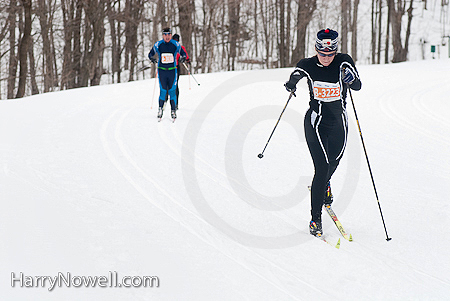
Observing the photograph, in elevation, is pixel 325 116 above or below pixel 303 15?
below

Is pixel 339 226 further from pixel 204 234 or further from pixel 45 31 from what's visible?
pixel 45 31

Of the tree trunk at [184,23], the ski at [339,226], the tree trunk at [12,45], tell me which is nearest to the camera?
the ski at [339,226]

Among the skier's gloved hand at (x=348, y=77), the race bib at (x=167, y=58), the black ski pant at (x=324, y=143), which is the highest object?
the race bib at (x=167, y=58)

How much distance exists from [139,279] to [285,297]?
1111 millimetres

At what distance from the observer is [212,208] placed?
532 centimetres

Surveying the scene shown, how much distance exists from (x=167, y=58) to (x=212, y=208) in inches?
231

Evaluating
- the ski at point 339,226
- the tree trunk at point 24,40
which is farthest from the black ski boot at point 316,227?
the tree trunk at point 24,40

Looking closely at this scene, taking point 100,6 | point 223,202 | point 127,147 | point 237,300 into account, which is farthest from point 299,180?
point 100,6

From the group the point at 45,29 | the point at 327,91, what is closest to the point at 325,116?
the point at 327,91

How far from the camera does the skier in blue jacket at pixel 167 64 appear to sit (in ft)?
33.6

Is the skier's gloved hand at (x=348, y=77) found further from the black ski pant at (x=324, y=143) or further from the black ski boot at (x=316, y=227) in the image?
the black ski boot at (x=316, y=227)

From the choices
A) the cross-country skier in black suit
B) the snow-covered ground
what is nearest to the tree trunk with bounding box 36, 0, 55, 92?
the snow-covered ground

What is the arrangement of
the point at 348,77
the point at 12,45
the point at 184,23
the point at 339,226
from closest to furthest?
the point at 348,77
the point at 339,226
the point at 184,23
the point at 12,45

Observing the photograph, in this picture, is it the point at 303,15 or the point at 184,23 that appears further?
the point at 303,15
